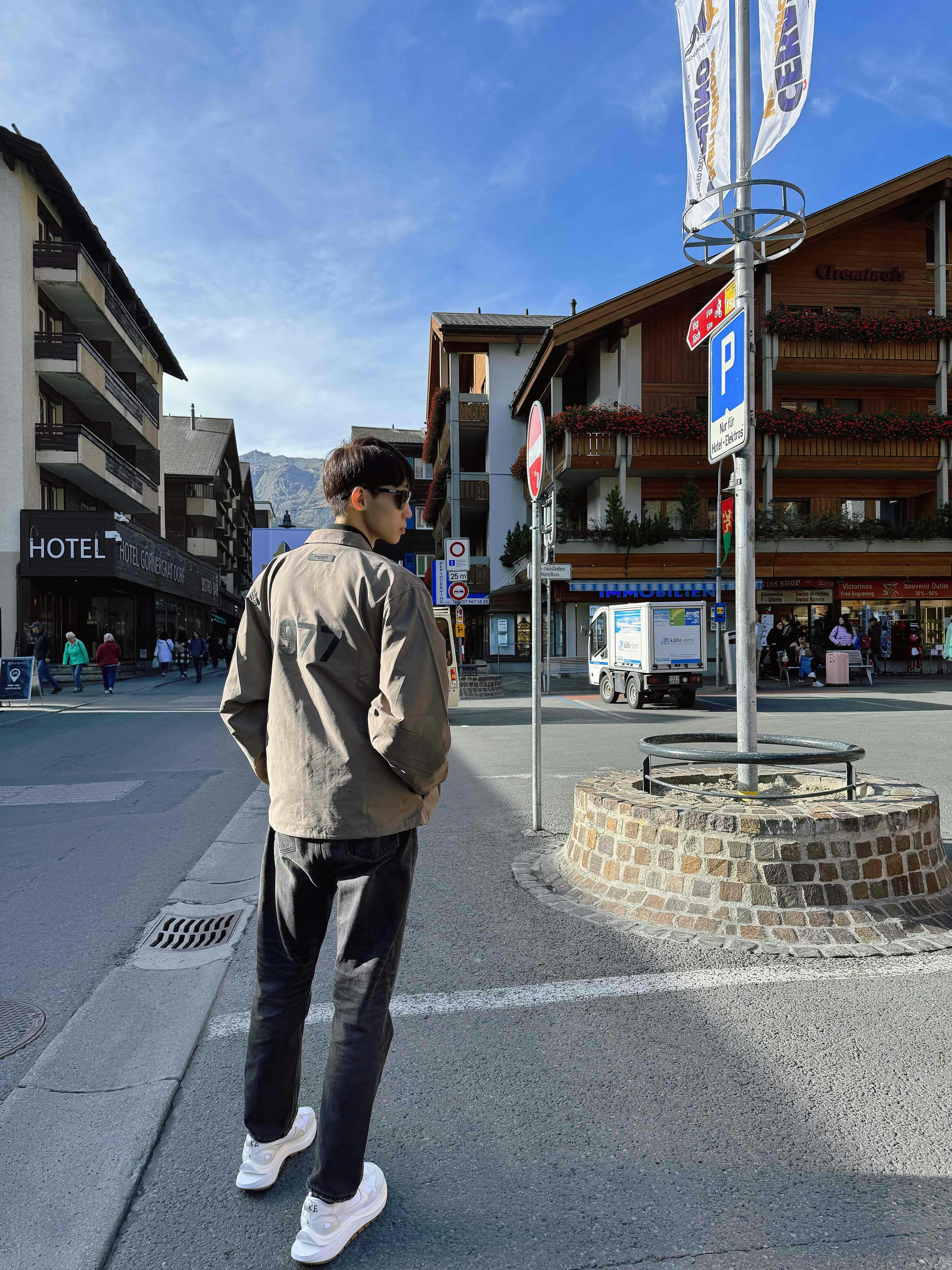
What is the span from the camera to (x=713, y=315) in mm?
5148

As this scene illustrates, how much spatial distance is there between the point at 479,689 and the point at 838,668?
1063cm

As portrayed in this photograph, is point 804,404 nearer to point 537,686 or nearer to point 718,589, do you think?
point 718,589

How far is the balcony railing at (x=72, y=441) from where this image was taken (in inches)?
1119

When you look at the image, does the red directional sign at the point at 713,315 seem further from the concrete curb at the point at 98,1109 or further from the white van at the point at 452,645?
the white van at the point at 452,645

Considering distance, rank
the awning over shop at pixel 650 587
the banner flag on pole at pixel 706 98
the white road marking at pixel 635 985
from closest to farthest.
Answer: the white road marking at pixel 635 985, the banner flag on pole at pixel 706 98, the awning over shop at pixel 650 587

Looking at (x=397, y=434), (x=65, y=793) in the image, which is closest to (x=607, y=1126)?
(x=65, y=793)

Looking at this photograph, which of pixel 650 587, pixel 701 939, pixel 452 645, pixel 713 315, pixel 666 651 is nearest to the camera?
pixel 701 939

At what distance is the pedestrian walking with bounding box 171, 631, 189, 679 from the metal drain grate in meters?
28.9

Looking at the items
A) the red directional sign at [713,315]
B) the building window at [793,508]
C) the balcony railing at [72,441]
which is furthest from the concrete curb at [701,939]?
the balcony railing at [72,441]

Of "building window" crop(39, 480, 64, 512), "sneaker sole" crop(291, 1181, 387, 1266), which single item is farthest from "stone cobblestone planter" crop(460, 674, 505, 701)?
"sneaker sole" crop(291, 1181, 387, 1266)

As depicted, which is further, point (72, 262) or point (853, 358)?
point (853, 358)

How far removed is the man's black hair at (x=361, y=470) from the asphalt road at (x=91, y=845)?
2221mm

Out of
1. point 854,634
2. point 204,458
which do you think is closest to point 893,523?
point 854,634

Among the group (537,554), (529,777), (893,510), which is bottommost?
(529,777)
